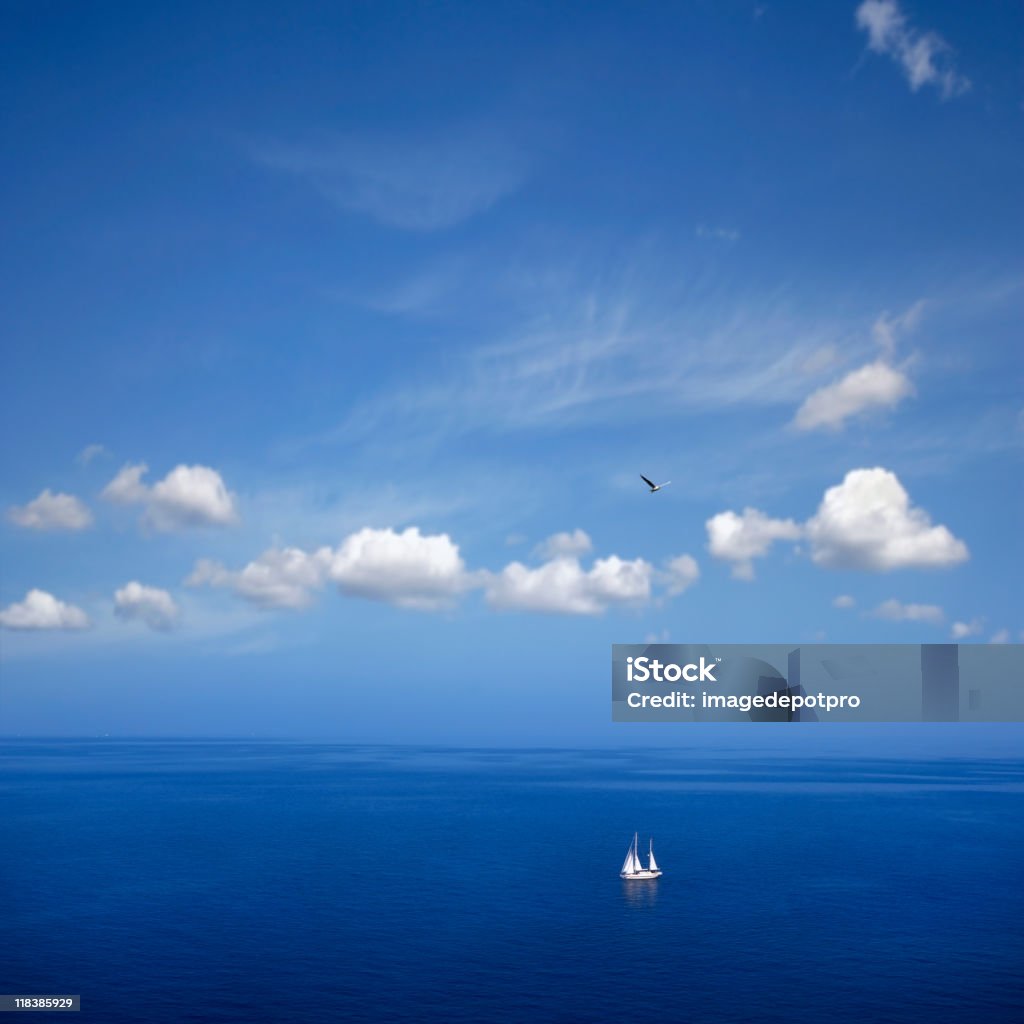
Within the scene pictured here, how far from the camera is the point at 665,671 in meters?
86.6

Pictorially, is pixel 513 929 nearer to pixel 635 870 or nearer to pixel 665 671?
pixel 635 870

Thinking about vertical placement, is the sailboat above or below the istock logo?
below

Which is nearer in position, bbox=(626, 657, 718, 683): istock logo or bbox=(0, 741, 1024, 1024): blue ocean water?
bbox=(0, 741, 1024, 1024): blue ocean water

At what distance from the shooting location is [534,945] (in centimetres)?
9644

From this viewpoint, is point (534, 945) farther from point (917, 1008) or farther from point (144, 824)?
point (144, 824)

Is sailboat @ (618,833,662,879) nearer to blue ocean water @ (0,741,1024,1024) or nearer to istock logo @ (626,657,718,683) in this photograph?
blue ocean water @ (0,741,1024,1024)

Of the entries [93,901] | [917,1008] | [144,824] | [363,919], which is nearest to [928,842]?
[917,1008]

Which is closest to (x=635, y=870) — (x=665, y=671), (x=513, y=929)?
(x=513, y=929)

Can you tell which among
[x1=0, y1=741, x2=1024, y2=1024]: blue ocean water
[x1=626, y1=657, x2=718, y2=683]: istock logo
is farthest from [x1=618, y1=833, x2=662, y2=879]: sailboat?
[x1=626, y1=657, x2=718, y2=683]: istock logo

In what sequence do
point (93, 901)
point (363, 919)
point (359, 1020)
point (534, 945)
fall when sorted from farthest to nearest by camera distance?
point (93, 901), point (363, 919), point (534, 945), point (359, 1020)

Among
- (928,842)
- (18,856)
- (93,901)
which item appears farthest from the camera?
(928,842)

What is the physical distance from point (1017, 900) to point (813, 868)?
98.8 ft

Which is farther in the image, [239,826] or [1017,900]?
[239,826]

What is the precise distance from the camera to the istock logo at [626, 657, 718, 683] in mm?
86062
